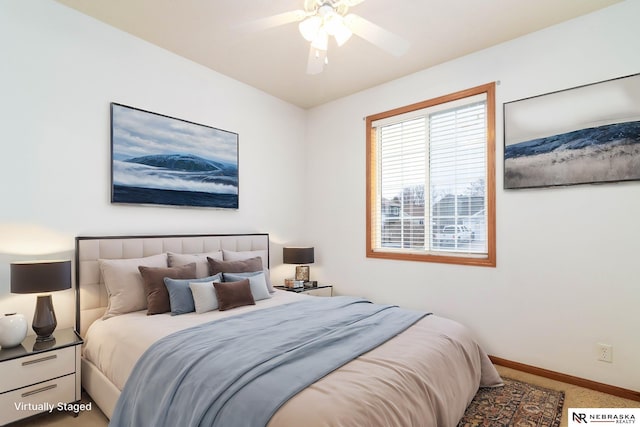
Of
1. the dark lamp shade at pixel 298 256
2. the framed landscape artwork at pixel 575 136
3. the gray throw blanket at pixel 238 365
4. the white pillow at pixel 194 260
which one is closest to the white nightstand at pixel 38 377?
the gray throw blanket at pixel 238 365

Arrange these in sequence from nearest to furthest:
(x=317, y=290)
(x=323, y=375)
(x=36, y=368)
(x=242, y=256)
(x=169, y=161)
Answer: (x=323, y=375), (x=36, y=368), (x=169, y=161), (x=242, y=256), (x=317, y=290)

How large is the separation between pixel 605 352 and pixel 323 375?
7.96 feet

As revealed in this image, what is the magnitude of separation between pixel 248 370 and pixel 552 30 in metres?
3.50

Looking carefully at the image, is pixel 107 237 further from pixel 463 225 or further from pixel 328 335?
pixel 463 225

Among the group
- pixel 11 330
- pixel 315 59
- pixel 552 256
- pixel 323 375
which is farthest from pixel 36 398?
pixel 552 256

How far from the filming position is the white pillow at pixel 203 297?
2.60 meters

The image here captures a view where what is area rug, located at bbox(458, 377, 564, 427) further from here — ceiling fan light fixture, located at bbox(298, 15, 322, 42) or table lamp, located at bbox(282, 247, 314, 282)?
ceiling fan light fixture, located at bbox(298, 15, 322, 42)

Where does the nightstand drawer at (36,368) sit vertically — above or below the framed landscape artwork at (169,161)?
below

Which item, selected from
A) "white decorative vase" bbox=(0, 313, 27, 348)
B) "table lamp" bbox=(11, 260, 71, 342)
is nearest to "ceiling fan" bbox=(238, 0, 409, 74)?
"table lamp" bbox=(11, 260, 71, 342)

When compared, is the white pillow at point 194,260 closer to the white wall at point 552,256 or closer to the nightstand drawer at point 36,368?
the nightstand drawer at point 36,368

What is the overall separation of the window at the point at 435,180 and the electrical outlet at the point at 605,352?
95 centimetres

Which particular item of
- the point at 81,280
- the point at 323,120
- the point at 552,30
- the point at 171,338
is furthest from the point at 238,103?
the point at 552,30

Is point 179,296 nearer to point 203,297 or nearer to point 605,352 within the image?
point 203,297

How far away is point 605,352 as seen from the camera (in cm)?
252
